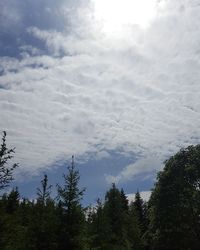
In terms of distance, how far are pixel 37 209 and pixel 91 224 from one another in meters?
9.71

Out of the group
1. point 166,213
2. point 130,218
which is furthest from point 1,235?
point 130,218

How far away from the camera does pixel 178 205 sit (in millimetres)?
47438

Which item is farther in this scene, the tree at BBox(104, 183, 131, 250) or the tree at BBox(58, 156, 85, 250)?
the tree at BBox(104, 183, 131, 250)

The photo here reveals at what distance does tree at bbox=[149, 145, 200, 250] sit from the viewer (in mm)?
46594

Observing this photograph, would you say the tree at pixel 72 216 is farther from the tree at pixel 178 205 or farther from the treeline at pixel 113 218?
the tree at pixel 178 205

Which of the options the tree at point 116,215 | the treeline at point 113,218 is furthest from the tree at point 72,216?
the tree at point 116,215

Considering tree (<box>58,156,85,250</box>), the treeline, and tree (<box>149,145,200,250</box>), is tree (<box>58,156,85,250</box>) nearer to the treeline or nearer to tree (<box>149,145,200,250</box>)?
the treeline

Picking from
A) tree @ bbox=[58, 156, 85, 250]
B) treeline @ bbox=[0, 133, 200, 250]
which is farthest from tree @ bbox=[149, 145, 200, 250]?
tree @ bbox=[58, 156, 85, 250]

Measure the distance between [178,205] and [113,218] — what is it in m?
9.48

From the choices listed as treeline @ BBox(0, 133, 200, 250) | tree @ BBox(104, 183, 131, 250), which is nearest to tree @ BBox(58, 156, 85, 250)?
treeline @ BBox(0, 133, 200, 250)

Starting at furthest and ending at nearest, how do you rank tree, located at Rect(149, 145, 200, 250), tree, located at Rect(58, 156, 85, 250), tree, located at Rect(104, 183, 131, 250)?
tree, located at Rect(104, 183, 131, 250)
tree, located at Rect(149, 145, 200, 250)
tree, located at Rect(58, 156, 85, 250)

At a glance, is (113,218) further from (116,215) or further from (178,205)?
(178,205)

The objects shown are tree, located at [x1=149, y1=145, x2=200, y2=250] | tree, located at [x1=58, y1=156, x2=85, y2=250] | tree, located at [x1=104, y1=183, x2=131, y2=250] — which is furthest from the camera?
tree, located at [x1=104, y1=183, x2=131, y2=250]

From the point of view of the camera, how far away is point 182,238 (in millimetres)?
46469
